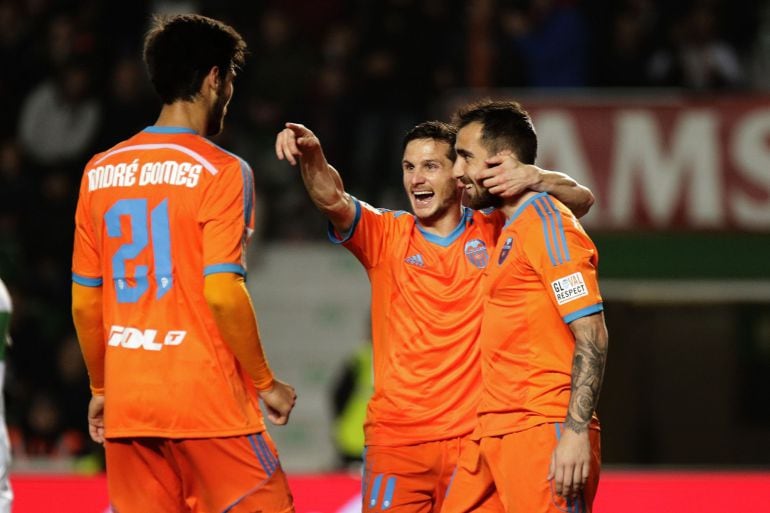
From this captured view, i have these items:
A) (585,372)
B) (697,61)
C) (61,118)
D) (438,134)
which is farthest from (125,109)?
(585,372)

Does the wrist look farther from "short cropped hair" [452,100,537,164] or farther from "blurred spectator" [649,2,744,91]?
"blurred spectator" [649,2,744,91]

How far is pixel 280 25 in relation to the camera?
1121 centimetres

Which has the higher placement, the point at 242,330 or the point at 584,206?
the point at 584,206

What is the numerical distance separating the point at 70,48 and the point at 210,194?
7906mm

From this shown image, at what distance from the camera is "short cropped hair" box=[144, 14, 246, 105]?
13.4 ft

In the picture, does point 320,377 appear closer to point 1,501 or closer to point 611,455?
point 611,455

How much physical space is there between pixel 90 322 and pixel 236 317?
0.57m

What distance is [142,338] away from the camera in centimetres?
401

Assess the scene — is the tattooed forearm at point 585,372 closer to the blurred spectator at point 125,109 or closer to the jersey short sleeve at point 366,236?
the jersey short sleeve at point 366,236

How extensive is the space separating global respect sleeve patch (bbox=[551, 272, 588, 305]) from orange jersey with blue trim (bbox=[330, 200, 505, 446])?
75 centimetres

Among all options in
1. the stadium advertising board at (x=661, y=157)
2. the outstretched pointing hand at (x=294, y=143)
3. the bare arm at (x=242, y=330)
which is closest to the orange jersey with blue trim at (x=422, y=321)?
the outstretched pointing hand at (x=294, y=143)

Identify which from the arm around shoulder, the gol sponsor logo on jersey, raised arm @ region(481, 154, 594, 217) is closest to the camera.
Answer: the gol sponsor logo on jersey

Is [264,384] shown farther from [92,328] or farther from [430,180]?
[430,180]

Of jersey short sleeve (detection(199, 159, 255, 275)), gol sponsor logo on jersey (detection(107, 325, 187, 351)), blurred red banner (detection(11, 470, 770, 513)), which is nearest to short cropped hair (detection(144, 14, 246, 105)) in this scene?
jersey short sleeve (detection(199, 159, 255, 275))
